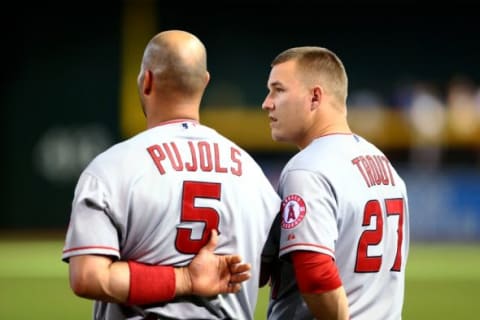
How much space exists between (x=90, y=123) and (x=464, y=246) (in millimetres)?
7934

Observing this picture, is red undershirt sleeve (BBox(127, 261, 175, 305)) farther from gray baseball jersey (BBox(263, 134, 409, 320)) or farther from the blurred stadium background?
the blurred stadium background

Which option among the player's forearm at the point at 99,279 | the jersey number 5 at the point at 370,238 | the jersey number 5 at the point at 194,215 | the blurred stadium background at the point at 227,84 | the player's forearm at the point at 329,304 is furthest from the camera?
the blurred stadium background at the point at 227,84

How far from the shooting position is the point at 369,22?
901 inches

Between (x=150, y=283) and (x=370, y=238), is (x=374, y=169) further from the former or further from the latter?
(x=150, y=283)

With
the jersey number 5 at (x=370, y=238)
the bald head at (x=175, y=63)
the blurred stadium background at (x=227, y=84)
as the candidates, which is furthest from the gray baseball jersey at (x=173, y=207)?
the blurred stadium background at (x=227, y=84)

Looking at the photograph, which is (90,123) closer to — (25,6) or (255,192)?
(25,6)

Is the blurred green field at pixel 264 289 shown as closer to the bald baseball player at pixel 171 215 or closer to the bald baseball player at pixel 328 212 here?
the bald baseball player at pixel 328 212

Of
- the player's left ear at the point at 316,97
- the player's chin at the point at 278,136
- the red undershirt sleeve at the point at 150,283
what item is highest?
the player's left ear at the point at 316,97

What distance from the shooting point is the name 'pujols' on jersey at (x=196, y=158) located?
12.4 feet

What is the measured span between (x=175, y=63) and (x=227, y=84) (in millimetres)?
18746

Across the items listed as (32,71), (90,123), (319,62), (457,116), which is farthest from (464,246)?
(319,62)

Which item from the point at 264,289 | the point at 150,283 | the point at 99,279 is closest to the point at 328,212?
the point at 150,283

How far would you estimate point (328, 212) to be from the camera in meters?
4.06

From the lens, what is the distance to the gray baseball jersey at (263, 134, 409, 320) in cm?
403
